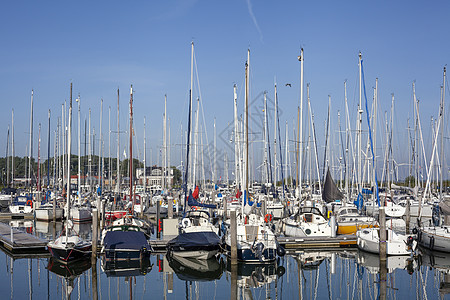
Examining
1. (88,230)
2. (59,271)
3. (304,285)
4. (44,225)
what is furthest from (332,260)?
(44,225)

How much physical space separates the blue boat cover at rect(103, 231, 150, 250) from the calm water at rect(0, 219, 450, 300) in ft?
3.10

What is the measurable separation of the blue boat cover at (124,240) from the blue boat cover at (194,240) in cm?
156

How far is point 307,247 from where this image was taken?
98.6 ft

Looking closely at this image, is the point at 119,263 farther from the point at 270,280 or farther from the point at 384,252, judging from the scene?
the point at 384,252

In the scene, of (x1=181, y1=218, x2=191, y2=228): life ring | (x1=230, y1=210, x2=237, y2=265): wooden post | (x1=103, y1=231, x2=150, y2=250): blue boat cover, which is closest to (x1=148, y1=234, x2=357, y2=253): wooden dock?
(x1=181, y1=218, x2=191, y2=228): life ring

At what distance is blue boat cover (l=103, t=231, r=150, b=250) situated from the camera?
84.6 feet

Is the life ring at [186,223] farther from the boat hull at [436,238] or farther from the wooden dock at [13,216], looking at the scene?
the wooden dock at [13,216]


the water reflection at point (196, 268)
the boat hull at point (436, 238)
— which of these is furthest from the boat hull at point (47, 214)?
the boat hull at point (436, 238)

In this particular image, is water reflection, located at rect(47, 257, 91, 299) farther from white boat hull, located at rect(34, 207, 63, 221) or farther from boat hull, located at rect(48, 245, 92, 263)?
white boat hull, located at rect(34, 207, 63, 221)

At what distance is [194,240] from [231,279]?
364cm

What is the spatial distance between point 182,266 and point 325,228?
9664 mm

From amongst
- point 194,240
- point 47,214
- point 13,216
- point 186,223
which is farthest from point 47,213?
point 194,240

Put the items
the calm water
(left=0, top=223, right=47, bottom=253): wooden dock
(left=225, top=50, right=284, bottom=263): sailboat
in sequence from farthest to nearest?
(left=0, top=223, right=47, bottom=253): wooden dock
(left=225, top=50, right=284, bottom=263): sailboat
the calm water

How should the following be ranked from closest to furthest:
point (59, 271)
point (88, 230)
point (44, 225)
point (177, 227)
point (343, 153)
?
point (59, 271), point (177, 227), point (88, 230), point (44, 225), point (343, 153)
